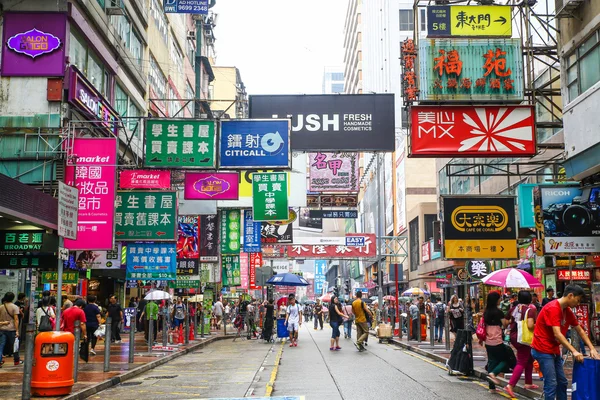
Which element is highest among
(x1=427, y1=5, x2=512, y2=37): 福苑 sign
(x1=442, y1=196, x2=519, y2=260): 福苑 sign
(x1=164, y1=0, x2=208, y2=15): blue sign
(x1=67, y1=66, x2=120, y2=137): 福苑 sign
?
(x1=164, y1=0, x2=208, y2=15): blue sign

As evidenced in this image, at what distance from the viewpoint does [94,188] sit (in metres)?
20.6

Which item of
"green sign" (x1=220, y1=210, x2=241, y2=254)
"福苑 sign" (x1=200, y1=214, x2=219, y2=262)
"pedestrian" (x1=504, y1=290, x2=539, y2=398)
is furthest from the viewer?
"green sign" (x1=220, y1=210, x2=241, y2=254)

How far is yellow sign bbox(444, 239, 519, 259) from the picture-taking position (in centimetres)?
2467

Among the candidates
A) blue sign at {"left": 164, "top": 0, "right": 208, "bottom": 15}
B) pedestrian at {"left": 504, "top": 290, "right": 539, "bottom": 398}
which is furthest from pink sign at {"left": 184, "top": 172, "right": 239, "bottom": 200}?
pedestrian at {"left": 504, "top": 290, "right": 539, "bottom": 398}

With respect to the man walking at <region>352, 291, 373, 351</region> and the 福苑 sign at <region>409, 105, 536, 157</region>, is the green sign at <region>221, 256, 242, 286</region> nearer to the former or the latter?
the man walking at <region>352, 291, 373, 351</region>

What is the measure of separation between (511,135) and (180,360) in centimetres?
1131

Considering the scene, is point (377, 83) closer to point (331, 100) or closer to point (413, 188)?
point (413, 188)

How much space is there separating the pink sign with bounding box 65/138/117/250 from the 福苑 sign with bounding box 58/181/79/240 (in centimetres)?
655

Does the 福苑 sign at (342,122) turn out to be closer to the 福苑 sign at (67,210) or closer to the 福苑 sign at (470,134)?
the 福苑 sign at (470,134)

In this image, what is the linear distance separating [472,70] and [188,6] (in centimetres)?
1477

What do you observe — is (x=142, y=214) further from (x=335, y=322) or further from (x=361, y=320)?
(x=361, y=320)

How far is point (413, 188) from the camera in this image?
64.3 m

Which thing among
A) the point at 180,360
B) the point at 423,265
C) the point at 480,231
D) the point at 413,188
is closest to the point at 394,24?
the point at 413,188

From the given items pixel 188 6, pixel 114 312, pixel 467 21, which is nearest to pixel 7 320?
pixel 114 312
